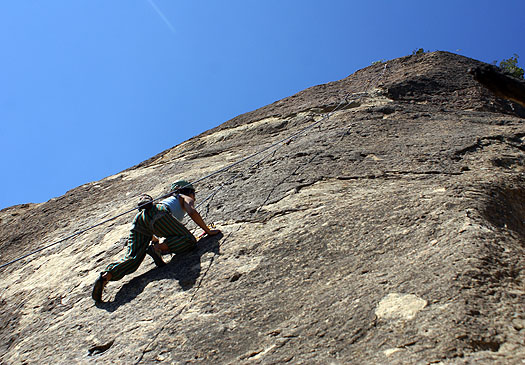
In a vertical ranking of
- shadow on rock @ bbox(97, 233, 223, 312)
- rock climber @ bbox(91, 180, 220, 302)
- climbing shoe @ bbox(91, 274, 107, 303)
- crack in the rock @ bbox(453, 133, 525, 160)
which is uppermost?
rock climber @ bbox(91, 180, 220, 302)

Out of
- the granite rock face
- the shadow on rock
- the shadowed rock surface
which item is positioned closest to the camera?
the granite rock face

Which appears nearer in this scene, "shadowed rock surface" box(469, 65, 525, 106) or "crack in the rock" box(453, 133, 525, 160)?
"crack in the rock" box(453, 133, 525, 160)

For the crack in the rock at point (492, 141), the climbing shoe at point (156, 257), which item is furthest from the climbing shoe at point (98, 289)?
the crack in the rock at point (492, 141)

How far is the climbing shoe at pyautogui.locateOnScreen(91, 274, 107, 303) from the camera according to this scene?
12.4 ft

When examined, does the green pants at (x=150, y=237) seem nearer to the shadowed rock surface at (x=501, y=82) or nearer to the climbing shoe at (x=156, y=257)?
the climbing shoe at (x=156, y=257)

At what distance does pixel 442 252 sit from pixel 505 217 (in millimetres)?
814

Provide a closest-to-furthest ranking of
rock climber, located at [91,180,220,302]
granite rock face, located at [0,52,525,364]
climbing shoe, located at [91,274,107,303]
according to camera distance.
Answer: granite rock face, located at [0,52,525,364], climbing shoe, located at [91,274,107,303], rock climber, located at [91,180,220,302]

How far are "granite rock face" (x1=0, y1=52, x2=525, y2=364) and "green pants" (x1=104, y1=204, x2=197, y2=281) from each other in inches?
5.1

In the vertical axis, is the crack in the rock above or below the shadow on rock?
below

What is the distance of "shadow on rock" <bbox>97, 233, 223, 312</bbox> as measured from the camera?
3635mm

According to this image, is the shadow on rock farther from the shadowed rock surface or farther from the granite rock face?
the shadowed rock surface

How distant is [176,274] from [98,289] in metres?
0.71

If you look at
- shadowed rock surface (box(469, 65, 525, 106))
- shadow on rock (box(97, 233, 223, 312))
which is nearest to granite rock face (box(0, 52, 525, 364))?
shadow on rock (box(97, 233, 223, 312))

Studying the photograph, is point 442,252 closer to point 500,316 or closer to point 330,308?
point 500,316
